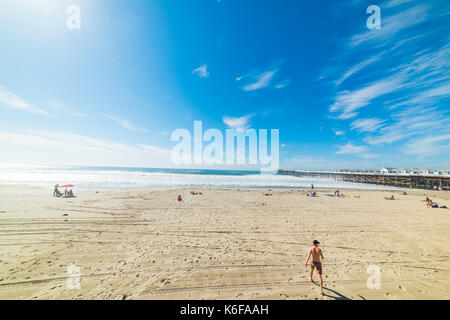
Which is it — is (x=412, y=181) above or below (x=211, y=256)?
above

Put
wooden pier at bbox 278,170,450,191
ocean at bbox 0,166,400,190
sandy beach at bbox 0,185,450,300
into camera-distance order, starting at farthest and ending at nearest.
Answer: wooden pier at bbox 278,170,450,191 < ocean at bbox 0,166,400,190 < sandy beach at bbox 0,185,450,300

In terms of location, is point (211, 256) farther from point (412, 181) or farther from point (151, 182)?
point (412, 181)

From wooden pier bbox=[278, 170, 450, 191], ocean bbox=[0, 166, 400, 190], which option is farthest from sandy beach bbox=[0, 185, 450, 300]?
wooden pier bbox=[278, 170, 450, 191]

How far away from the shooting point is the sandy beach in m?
4.48

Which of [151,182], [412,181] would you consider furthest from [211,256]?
[412,181]

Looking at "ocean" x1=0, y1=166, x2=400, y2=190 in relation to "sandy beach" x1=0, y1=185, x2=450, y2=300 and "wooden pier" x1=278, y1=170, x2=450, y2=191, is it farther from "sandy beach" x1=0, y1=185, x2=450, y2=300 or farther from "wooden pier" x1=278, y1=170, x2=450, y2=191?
"sandy beach" x1=0, y1=185, x2=450, y2=300

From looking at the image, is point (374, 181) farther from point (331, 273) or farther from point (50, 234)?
point (50, 234)

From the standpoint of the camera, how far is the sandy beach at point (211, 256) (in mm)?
4480

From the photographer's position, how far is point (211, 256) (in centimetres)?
625

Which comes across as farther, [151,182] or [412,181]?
[412,181]

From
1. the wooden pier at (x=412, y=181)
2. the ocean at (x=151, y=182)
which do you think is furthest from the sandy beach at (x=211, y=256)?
Answer: the wooden pier at (x=412, y=181)

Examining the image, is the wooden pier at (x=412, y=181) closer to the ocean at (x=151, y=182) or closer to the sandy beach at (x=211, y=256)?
the ocean at (x=151, y=182)
